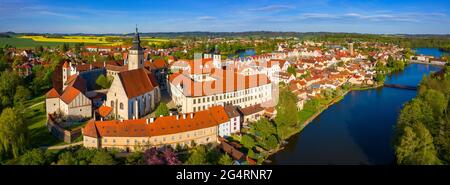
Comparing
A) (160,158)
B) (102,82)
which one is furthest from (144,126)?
(102,82)

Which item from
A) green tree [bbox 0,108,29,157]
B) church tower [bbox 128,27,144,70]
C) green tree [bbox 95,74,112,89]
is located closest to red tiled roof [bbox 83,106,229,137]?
green tree [bbox 0,108,29,157]

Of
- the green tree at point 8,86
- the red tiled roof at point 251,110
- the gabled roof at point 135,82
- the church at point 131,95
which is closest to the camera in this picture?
the church at point 131,95

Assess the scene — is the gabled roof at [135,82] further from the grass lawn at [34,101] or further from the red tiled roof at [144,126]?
the grass lawn at [34,101]

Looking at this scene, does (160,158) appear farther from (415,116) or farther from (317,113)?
(317,113)

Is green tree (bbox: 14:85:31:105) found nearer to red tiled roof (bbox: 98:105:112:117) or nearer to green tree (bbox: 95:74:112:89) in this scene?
green tree (bbox: 95:74:112:89)

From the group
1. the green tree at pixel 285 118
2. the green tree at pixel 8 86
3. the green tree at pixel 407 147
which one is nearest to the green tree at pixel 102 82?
the green tree at pixel 8 86
